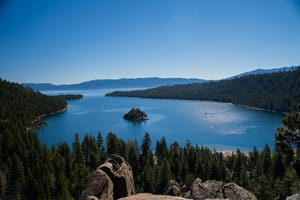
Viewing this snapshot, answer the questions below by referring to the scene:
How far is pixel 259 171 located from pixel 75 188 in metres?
31.9

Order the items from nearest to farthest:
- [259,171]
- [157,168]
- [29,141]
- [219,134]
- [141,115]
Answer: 1. [157,168]
2. [259,171]
3. [29,141]
4. [219,134]
5. [141,115]

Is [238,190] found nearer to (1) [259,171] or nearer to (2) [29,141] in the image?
(1) [259,171]

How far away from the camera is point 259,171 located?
41.3 m

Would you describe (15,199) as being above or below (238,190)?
below

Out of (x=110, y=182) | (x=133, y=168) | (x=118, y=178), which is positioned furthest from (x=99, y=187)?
(x=133, y=168)

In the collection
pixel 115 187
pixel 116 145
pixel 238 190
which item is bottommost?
pixel 116 145

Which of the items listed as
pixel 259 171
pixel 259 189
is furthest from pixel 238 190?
pixel 259 171

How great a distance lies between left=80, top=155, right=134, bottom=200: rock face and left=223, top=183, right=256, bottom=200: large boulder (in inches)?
306

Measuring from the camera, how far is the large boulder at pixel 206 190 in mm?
18672

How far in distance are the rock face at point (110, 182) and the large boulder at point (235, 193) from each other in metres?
7.77

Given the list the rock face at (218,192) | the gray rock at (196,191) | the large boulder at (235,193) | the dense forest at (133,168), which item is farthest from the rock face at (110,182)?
the dense forest at (133,168)

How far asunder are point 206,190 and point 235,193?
2454 millimetres

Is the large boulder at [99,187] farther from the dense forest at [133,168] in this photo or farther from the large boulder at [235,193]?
the dense forest at [133,168]

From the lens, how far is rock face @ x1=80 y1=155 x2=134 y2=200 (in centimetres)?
1317
